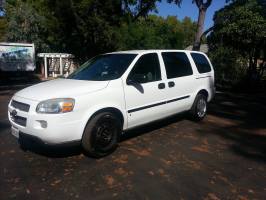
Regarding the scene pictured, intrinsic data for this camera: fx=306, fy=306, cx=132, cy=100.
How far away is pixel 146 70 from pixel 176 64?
3.49 feet

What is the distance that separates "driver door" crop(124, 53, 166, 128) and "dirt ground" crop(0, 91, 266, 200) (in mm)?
598

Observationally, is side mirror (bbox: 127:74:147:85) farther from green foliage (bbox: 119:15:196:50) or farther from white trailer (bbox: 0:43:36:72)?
green foliage (bbox: 119:15:196:50)

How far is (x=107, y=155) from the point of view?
542 cm

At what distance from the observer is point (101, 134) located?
520 cm

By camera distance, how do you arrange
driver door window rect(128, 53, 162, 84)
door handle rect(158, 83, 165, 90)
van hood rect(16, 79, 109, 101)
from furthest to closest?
door handle rect(158, 83, 165, 90), driver door window rect(128, 53, 162, 84), van hood rect(16, 79, 109, 101)

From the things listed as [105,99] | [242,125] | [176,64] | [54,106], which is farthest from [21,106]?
[242,125]

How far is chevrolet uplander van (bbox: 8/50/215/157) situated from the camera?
4707 mm

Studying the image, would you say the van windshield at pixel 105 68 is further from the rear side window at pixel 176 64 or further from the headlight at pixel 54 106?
the headlight at pixel 54 106

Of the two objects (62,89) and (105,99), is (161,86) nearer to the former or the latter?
(105,99)

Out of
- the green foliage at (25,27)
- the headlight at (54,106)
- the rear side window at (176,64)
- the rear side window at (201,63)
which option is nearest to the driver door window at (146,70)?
the rear side window at (176,64)

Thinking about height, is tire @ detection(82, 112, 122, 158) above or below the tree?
below

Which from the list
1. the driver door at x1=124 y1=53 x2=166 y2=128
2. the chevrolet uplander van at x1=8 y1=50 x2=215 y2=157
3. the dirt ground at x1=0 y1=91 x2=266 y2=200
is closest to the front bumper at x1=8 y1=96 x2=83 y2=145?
the chevrolet uplander van at x1=8 y1=50 x2=215 y2=157

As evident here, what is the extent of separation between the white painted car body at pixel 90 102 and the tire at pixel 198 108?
33.0 inches

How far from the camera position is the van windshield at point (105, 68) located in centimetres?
566
